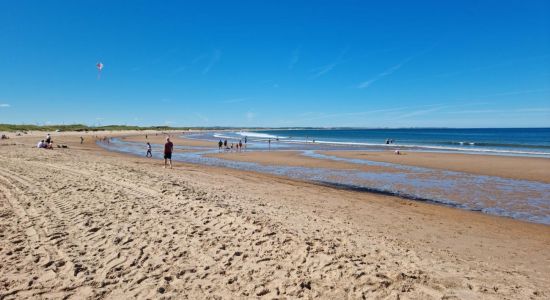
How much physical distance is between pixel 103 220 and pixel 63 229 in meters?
0.84

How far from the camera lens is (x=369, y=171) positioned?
2156cm

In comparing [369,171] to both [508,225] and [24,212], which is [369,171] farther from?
[24,212]

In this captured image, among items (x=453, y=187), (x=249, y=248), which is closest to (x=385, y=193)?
(x=453, y=187)

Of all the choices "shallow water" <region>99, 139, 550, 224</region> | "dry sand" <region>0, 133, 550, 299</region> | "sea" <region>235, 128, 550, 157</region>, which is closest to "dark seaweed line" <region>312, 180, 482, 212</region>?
"shallow water" <region>99, 139, 550, 224</region>

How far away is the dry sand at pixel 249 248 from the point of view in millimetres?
5051

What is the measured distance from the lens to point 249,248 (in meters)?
6.43

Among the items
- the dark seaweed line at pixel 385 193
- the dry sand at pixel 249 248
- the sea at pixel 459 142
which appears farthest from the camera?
the sea at pixel 459 142

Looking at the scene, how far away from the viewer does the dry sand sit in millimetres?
5051

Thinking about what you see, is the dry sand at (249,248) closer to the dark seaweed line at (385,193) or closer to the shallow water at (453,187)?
the dark seaweed line at (385,193)

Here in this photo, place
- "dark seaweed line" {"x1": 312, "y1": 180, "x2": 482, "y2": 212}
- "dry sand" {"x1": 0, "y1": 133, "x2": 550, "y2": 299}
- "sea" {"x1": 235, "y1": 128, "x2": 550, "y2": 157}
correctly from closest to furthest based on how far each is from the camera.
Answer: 1. "dry sand" {"x1": 0, "y1": 133, "x2": 550, "y2": 299}
2. "dark seaweed line" {"x1": 312, "y1": 180, "x2": 482, "y2": 212}
3. "sea" {"x1": 235, "y1": 128, "x2": 550, "y2": 157}

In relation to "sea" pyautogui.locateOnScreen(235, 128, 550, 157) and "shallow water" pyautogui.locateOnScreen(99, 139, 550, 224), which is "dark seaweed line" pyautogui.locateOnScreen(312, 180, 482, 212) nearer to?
"shallow water" pyautogui.locateOnScreen(99, 139, 550, 224)

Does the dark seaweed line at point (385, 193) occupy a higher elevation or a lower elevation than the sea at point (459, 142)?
lower

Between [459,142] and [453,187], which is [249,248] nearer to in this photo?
[453,187]

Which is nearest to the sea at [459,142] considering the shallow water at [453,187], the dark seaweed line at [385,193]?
the shallow water at [453,187]
